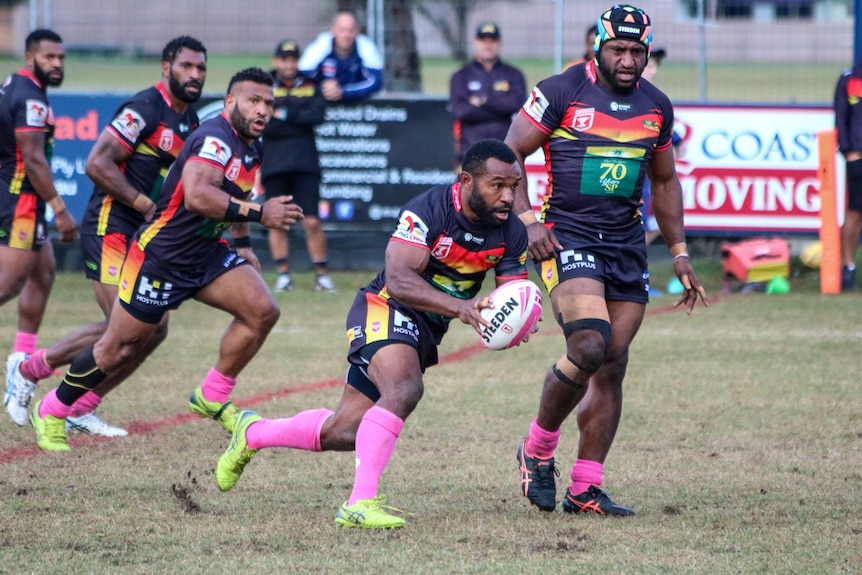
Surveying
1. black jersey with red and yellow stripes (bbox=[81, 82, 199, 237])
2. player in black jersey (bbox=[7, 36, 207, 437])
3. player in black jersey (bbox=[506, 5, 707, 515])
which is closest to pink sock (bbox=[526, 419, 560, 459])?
player in black jersey (bbox=[506, 5, 707, 515])

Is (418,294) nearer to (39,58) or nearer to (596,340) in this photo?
(596,340)

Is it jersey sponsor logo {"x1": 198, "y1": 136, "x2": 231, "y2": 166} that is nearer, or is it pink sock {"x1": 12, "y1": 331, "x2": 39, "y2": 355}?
jersey sponsor logo {"x1": 198, "y1": 136, "x2": 231, "y2": 166}

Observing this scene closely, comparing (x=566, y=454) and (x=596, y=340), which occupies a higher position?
(x=596, y=340)

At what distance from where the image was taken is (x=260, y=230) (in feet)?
46.0

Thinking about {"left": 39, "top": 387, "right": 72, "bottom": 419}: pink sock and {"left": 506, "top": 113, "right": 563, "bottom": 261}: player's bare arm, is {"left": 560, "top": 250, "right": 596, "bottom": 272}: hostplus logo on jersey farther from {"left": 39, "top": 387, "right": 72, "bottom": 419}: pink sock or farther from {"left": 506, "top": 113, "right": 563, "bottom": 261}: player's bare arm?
{"left": 39, "top": 387, "right": 72, "bottom": 419}: pink sock

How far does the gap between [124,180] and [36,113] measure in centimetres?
130

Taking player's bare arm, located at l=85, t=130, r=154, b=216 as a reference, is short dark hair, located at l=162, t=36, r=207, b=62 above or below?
above

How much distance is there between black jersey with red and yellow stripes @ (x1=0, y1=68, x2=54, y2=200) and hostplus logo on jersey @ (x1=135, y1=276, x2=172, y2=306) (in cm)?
207

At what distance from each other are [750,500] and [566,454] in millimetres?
1292

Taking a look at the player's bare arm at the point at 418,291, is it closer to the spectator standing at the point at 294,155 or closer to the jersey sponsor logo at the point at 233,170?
the jersey sponsor logo at the point at 233,170

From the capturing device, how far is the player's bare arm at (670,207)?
240 inches

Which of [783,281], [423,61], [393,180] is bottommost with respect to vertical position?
[783,281]

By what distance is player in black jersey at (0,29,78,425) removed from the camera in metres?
8.25

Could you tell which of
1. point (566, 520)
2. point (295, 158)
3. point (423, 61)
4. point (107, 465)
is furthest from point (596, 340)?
point (423, 61)
